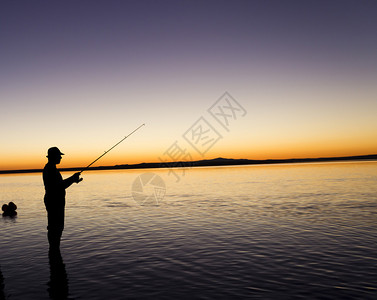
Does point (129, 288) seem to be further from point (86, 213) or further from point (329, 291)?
point (86, 213)

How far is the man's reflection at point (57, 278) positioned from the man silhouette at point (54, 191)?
50 cm

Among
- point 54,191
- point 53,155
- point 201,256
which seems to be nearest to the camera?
point 54,191

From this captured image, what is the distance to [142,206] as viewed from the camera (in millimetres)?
21703

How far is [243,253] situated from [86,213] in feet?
40.5

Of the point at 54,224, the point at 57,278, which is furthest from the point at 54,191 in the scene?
the point at 57,278

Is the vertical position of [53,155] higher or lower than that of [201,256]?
higher

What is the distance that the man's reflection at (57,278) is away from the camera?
7.03 m

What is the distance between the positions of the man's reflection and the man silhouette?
19.8 inches

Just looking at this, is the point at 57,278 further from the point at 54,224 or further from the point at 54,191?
the point at 54,191

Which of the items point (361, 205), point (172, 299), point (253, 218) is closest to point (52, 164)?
point (172, 299)

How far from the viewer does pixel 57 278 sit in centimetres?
797

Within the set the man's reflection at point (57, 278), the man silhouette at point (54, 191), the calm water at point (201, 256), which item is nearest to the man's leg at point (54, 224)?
the man silhouette at point (54, 191)

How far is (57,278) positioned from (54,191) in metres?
2.35

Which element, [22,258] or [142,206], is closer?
[22,258]
